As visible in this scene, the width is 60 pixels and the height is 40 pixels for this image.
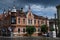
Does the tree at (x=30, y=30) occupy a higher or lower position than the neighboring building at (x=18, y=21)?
lower

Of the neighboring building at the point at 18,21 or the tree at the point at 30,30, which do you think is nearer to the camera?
the tree at the point at 30,30

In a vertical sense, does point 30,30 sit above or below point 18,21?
below

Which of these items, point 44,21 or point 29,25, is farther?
point 44,21

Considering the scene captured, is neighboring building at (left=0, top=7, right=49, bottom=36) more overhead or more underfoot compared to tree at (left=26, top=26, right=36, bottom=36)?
more overhead

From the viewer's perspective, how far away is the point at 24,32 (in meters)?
61.1

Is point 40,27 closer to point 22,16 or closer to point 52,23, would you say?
point 22,16

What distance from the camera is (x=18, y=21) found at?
60.5 metres

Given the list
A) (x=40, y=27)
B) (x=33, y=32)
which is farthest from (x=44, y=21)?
(x=33, y=32)

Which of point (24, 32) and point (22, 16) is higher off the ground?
point (22, 16)

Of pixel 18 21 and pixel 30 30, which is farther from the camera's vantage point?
pixel 18 21

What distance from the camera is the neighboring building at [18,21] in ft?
196

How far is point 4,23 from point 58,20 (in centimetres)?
1666

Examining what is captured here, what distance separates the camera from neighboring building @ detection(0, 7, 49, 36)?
5981 centimetres

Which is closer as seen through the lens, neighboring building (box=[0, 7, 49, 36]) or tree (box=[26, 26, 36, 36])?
tree (box=[26, 26, 36, 36])
